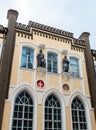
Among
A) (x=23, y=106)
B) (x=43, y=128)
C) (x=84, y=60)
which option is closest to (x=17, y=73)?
(x=23, y=106)

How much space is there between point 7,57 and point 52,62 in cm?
392

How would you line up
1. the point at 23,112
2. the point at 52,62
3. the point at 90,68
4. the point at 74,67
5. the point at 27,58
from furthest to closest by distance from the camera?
1. the point at 90,68
2. the point at 74,67
3. the point at 52,62
4. the point at 27,58
5. the point at 23,112

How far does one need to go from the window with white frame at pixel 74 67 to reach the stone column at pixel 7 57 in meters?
5.42

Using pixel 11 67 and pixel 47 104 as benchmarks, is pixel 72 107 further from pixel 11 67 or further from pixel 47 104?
pixel 11 67

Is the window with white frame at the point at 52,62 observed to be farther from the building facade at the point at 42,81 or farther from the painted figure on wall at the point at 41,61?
the painted figure on wall at the point at 41,61

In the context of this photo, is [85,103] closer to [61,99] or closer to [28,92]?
[61,99]

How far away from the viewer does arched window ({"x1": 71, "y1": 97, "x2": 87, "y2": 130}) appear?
483 inches

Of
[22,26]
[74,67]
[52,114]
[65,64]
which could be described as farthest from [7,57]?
[74,67]

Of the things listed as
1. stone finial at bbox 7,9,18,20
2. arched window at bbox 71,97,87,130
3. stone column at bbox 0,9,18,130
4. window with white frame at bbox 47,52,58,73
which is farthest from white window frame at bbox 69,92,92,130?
stone finial at bbox 7,9,18,20

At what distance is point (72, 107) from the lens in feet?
42.2

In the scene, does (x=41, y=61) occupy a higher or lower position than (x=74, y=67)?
lower

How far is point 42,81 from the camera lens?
1262 centimetres

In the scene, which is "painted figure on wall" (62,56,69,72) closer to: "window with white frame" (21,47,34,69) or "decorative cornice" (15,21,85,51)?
"decorative cornice" (15,21,85,51)

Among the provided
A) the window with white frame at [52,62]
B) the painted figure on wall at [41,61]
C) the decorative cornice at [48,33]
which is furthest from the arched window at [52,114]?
the decorative cornice at [48,33]
